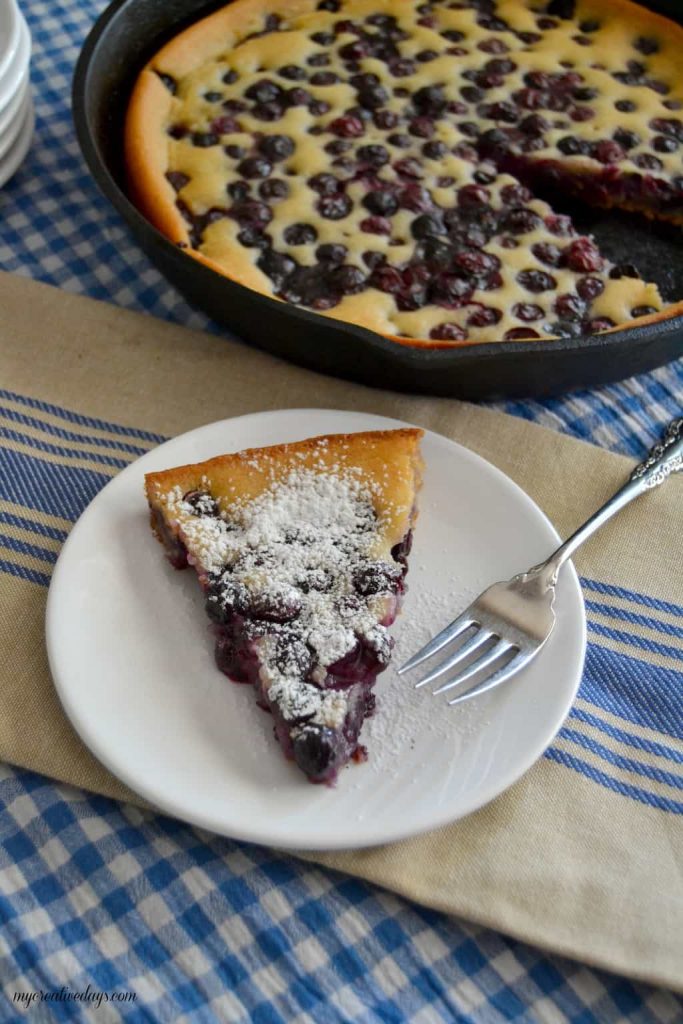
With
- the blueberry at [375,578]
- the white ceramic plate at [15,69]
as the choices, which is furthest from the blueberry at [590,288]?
the white ceramic plate at [15,69]

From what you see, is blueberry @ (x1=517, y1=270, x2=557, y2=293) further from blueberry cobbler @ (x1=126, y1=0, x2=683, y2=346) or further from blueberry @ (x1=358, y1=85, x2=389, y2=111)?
blueberry @ (x1=358, y1=85, x2=389, y2=111)

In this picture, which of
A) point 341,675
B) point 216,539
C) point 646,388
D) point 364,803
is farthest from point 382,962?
point 646,388

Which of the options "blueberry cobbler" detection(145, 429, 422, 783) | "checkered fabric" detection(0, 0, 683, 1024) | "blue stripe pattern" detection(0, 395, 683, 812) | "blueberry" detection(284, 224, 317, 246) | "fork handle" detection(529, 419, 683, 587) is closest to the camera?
"checkered fabric" detection(0, 0, 683, 1024)

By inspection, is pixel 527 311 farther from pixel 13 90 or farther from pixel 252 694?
pixel 13 90

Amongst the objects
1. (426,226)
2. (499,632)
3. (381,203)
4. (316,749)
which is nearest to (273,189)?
(381,203)

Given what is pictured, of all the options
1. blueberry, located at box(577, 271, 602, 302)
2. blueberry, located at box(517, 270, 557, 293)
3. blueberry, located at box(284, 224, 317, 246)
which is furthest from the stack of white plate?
blueberry, located at box(577, 271, 602, 302)

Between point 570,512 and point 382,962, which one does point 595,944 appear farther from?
point 570,512
